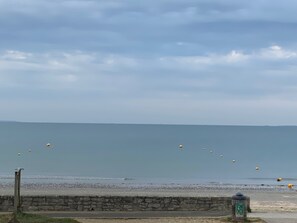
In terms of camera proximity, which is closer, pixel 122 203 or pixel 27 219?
pixel 27 219

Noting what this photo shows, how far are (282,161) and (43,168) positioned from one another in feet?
110

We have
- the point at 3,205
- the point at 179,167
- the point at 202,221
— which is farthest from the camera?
the point at 179,167

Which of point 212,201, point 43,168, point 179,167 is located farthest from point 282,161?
point 212,201

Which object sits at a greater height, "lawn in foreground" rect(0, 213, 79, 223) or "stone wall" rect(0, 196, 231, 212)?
"stone wall" rect(0, 196, 231, 212)

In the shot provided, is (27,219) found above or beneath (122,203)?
beneath

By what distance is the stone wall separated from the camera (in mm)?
17266

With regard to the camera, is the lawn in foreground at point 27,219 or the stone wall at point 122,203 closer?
the lawn in foreground at point 27,219

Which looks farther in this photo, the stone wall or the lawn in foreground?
the stone wall

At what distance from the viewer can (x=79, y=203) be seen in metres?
17.4

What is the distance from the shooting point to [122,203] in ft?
57.8

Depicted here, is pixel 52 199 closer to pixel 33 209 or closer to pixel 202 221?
pixel 33 209

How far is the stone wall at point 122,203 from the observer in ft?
56.6

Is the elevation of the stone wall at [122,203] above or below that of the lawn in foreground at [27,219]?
above

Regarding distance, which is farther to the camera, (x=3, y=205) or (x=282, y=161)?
(x=282, y=161)
